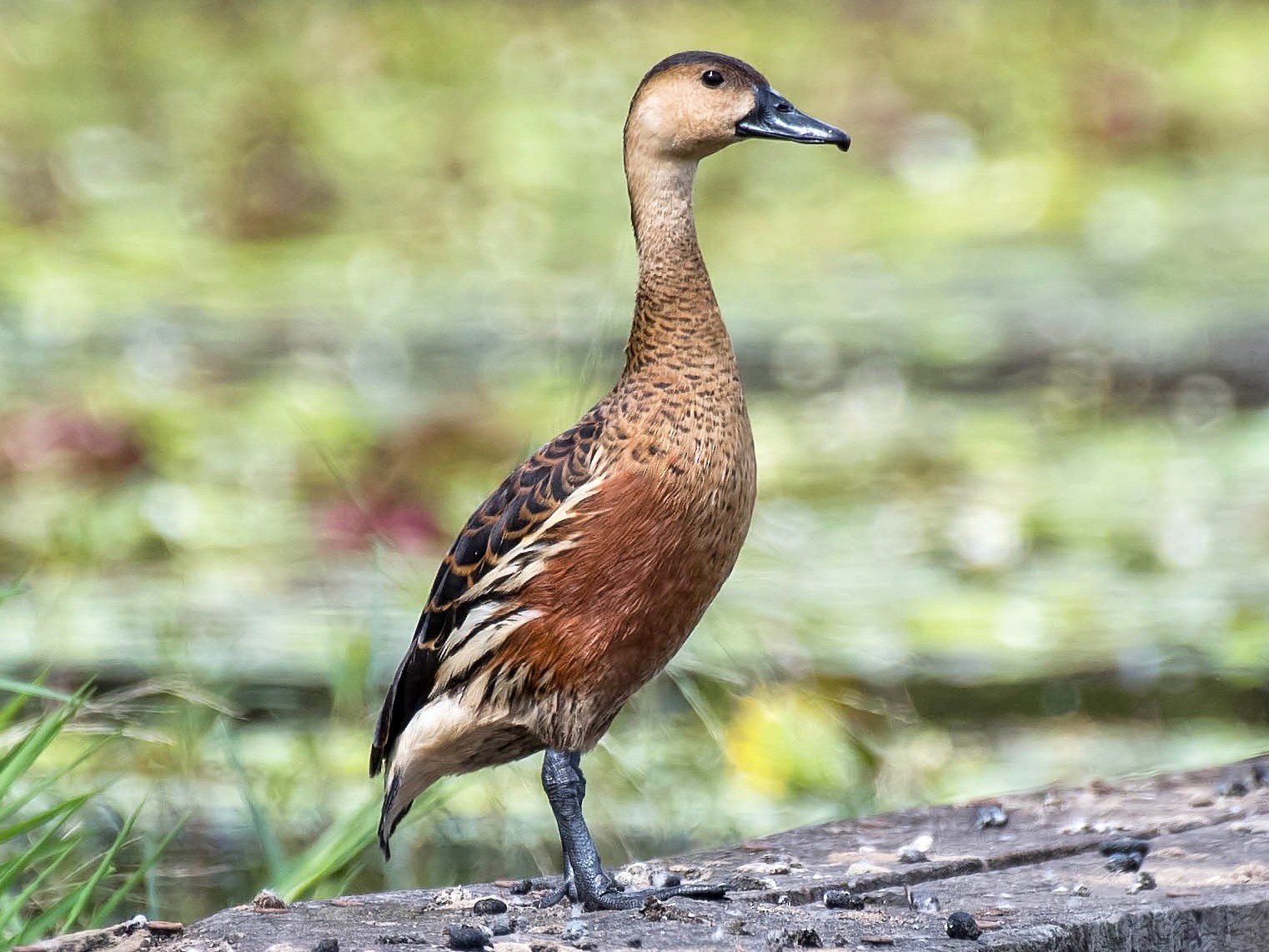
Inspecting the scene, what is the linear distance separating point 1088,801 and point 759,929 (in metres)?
1.01

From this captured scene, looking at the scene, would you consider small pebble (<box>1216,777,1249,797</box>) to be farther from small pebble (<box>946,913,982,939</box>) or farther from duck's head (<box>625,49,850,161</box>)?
duck's head (<box>625,49,850,161</box>)

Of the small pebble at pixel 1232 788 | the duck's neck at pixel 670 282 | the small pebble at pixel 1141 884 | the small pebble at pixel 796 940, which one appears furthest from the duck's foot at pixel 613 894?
the small pebble at pixel 1232 788

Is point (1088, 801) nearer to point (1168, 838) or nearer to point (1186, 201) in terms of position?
point (1168, 838)

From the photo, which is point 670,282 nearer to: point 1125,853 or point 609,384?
point 1125,853

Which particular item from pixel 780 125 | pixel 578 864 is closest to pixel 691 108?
pixel 780 125

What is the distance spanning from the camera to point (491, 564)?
313 centimetres

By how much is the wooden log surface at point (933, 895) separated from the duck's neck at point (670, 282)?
84 cm

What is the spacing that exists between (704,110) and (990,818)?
132 cm

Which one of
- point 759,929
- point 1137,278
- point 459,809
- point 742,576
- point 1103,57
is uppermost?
point 1103,57

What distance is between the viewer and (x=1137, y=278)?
852 centimetres

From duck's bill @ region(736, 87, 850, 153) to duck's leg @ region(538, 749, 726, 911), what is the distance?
1065 mm

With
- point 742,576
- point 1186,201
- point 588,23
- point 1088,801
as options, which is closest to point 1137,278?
point 1186,201

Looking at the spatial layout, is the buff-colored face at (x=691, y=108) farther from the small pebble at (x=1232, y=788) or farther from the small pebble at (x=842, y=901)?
the small pebble at (x=1232, y=788)

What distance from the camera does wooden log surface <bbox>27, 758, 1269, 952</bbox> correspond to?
2652mm
